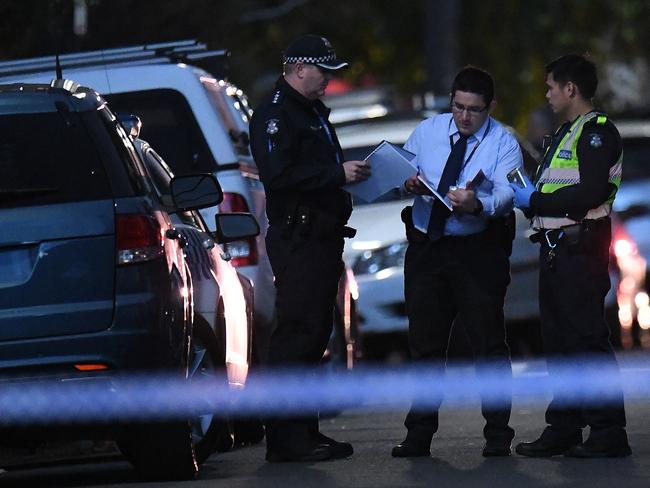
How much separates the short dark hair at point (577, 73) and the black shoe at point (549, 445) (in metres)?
1.50

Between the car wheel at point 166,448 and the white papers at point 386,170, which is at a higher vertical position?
the white papers at point 386,170

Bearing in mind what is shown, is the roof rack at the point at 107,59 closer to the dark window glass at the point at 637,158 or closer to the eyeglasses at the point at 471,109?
the eyeglasses at the point at 471,109

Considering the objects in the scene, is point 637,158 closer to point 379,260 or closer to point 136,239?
point 379,260

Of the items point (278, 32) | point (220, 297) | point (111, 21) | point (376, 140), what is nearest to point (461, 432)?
point (220, 297)

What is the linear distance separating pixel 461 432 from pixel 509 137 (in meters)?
1.98

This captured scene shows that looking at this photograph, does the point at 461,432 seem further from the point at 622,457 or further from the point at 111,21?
the point at 111,21

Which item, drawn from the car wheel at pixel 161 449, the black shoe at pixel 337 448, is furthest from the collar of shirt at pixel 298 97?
the car wheel at pixel 161 449

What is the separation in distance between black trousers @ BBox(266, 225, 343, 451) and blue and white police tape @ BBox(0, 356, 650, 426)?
0.07 meters

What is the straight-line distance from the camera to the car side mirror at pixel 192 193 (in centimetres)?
995

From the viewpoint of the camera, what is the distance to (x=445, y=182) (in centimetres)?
1038

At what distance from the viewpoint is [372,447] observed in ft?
36.5

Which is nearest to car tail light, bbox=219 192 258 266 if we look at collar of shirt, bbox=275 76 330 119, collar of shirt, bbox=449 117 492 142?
collar of shirt, bbox=275 76 330 119

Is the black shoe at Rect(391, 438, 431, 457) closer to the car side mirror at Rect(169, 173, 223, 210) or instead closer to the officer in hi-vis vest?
the officer in hi-vis vest

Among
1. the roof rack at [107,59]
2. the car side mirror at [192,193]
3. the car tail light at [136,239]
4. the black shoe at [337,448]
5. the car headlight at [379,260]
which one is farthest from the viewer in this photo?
the car headlight at [379,260]
